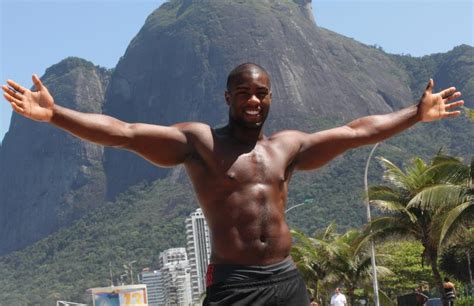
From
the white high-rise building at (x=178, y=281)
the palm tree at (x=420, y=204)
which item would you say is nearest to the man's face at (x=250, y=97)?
the palm tree at (x=420, y=204)

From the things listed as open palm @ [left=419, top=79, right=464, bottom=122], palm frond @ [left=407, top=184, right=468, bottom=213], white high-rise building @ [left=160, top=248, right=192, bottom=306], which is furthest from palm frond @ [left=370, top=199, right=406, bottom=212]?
white high-rise building @ [left=160, top=248, right=192, bottom=306]

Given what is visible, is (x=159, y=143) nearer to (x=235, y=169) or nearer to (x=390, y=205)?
(x=235, y=169)

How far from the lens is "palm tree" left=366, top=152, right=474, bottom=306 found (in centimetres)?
2812

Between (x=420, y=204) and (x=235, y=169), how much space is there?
2626 centimetres

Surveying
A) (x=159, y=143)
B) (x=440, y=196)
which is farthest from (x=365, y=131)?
(x=440, y=196)

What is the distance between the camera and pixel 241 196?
192 inches

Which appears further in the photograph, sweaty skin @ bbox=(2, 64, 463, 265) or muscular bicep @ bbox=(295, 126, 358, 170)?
muscular bicep @ bbox=(295, 126, 358, 170)

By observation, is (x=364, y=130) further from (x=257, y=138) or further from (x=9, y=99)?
(x=9, y=99)

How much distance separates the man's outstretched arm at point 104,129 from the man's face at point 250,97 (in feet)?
1.09

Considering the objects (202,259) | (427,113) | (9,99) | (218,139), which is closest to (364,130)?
(427,113)

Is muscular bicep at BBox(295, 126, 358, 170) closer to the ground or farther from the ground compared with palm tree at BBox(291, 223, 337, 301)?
closer to the ground

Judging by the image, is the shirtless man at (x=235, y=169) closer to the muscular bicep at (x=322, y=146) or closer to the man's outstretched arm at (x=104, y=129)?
the man's outstretched arm at (x=104, y=129)

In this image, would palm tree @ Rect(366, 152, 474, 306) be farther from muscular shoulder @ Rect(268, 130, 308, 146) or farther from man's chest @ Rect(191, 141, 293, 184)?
man's chest @ Rect(191, 141, 293, 184)

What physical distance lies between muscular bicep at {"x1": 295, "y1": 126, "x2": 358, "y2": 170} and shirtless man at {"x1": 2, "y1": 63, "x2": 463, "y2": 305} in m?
0.13
